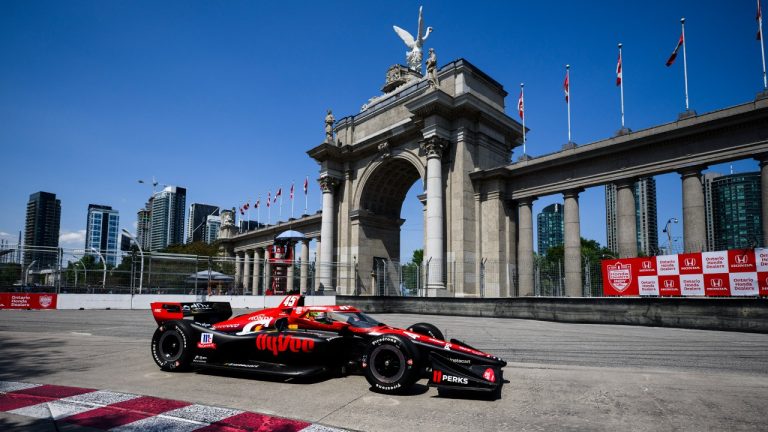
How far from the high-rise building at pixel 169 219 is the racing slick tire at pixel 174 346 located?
174 meters

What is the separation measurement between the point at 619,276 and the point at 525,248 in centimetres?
918

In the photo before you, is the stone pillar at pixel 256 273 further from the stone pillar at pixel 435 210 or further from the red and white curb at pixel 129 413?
the red and white curb at pixel 129 413

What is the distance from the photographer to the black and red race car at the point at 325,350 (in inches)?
234

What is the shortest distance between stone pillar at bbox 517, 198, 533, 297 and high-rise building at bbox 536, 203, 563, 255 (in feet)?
462

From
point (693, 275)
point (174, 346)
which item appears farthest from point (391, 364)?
point (693, 275)

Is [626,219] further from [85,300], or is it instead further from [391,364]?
[85,300]

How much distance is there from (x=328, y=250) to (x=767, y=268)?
27185 mm

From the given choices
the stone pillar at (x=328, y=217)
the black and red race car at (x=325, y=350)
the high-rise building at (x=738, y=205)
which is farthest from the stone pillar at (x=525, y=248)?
the high-rise building at (x=738, y=205)

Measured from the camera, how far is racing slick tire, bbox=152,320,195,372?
7.45m

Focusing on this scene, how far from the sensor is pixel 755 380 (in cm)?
671

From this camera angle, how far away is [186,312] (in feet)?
27.8

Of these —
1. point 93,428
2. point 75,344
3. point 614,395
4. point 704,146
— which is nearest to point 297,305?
point 93,428

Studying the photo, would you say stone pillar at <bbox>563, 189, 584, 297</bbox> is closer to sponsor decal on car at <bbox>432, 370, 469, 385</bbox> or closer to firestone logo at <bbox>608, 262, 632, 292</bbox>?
firestone logo at <bbox>608, 262, 632, 292</bbox>

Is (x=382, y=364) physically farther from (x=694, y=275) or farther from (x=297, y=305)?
(x=694, y=275)
